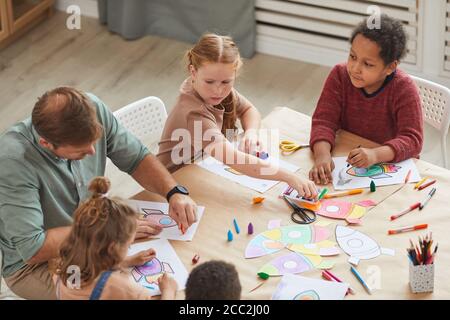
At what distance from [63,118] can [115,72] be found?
2.26m

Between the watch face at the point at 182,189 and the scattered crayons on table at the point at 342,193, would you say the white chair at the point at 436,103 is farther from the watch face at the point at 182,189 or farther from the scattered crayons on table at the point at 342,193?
the watch face at the point at 182,189

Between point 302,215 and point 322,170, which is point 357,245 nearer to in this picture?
point 302,215

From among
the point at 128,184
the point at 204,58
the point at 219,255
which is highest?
the point at 204,58

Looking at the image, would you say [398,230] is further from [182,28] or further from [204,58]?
[182,28]

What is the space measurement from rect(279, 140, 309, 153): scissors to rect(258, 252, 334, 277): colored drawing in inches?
20.3

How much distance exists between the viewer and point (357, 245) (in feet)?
6.95

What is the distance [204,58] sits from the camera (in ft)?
7.84

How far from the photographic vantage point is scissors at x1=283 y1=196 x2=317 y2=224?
221 centimetres

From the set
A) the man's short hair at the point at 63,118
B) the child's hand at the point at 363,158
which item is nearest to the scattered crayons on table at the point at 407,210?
the child's hand at the point at 363,158

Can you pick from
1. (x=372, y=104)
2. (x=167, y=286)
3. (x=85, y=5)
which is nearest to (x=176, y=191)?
(x=167, y=286)

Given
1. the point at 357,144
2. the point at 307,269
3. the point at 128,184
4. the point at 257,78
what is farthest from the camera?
the point at 257,78

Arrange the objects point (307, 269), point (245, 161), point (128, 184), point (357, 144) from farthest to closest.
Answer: point (128, 184) → point (357, 144) → point (245, 161) → point (307, 269)
